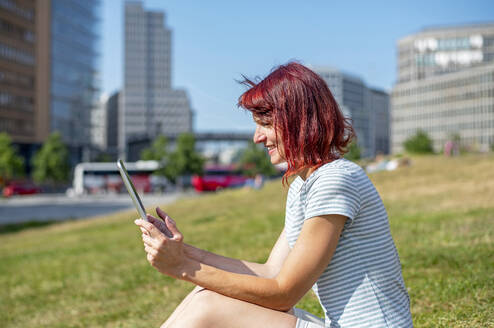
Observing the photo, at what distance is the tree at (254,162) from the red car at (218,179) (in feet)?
4.44

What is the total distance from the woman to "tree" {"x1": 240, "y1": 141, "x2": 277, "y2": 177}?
6049cm

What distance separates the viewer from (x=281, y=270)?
1.91 m

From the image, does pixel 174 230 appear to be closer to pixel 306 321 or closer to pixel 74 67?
pixel 306 321

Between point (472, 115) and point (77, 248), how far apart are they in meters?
101

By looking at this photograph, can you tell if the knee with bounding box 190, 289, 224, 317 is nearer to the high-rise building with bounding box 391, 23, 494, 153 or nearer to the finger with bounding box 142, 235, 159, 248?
the finger with bounding box 142, 235, 159, 248

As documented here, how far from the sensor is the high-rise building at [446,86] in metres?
98.9

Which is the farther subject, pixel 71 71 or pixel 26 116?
pixel 71 71

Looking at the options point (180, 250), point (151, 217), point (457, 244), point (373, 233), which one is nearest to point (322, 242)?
point (373, 233)

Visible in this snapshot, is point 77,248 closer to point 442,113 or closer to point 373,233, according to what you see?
point 373,233

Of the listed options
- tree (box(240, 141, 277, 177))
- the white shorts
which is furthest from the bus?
the white shorts

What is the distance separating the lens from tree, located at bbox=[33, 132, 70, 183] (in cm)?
7000

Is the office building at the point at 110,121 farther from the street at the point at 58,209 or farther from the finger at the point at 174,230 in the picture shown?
the finger at the point at 174,230

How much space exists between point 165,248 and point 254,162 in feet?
206

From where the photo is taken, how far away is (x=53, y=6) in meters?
86.3
